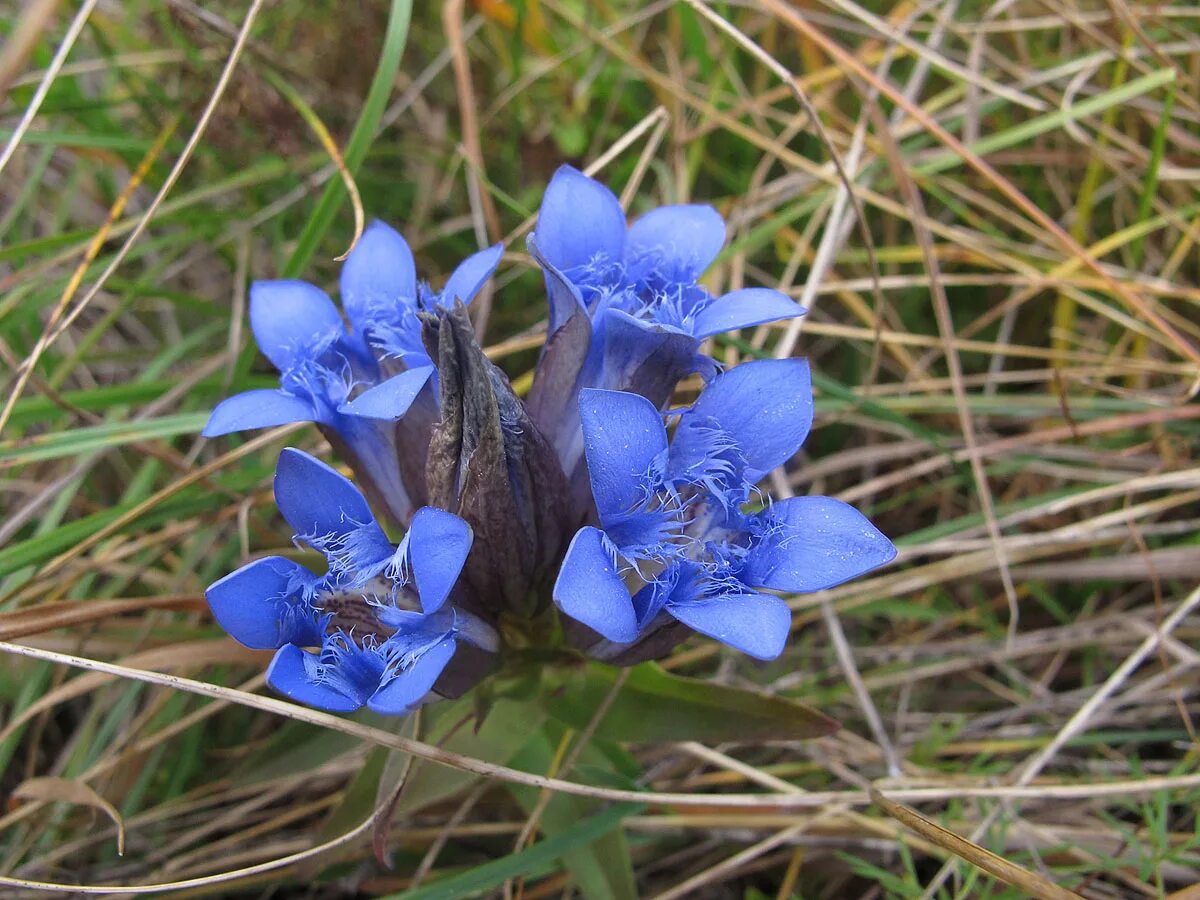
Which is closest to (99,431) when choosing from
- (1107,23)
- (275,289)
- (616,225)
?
(275,289)

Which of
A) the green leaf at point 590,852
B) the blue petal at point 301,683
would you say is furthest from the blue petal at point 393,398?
the green leaf at point 590,852

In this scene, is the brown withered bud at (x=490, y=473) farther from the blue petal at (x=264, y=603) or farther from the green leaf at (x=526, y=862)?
the green leaf at (x=526, y=862)

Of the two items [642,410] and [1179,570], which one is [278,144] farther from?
[1179,570]

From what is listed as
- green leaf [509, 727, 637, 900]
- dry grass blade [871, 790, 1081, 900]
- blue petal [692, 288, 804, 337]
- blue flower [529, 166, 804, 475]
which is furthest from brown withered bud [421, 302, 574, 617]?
dry grass blade [871, 790, 1081, 900]

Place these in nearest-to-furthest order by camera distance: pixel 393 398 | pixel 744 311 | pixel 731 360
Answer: pixel 393 398, pixel 744 311, pixel 731 360

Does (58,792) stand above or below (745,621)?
below

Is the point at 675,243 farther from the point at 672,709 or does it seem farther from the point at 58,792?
the point at 58,792

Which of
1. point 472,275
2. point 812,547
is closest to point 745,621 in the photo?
point 812,547
